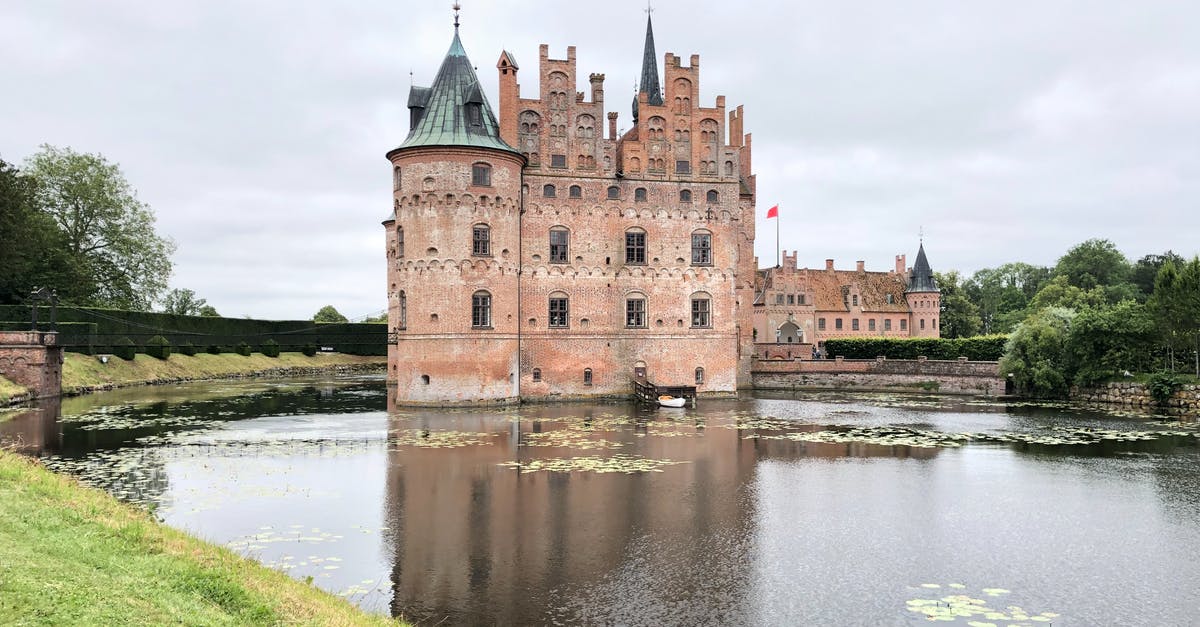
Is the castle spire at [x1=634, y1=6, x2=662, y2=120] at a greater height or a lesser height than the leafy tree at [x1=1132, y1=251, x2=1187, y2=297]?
greater

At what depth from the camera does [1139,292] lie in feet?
226

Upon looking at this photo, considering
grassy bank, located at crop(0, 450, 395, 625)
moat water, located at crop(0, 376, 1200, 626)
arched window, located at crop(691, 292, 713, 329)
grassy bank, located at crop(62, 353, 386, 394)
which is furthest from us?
grassy bank, located at crop(62, 353, 386, 394)

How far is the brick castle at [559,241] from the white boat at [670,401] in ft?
9.79

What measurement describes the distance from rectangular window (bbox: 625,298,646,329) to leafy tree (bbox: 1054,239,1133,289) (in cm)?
5404

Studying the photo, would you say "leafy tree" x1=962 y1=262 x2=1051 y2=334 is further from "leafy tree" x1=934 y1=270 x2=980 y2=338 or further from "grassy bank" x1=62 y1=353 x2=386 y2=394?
"grassy bank" x1=62 y1=353 x2=386 y2=394

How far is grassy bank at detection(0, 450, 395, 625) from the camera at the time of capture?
6.21m

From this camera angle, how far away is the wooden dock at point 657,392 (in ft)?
108

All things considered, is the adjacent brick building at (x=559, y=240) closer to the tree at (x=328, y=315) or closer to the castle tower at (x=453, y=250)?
the castle tower at (x=453, y=250)

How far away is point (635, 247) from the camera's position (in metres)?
35.2

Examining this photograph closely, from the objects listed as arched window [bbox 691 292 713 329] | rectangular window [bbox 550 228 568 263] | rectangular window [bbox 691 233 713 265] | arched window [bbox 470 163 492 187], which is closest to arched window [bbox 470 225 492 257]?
arched window [bbox 470 163 492 187]

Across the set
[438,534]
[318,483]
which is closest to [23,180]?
[318,483]

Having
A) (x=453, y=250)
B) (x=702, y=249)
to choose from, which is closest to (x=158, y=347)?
(x=453, y=250)

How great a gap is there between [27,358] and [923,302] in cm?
6192

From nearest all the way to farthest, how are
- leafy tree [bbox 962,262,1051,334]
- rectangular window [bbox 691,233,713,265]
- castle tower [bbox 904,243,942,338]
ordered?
rectangular window [bbox 691,233,713,265], castle tower [bbox 904,243,942,338], leafy tree [bbox 962,262,1051,334]
